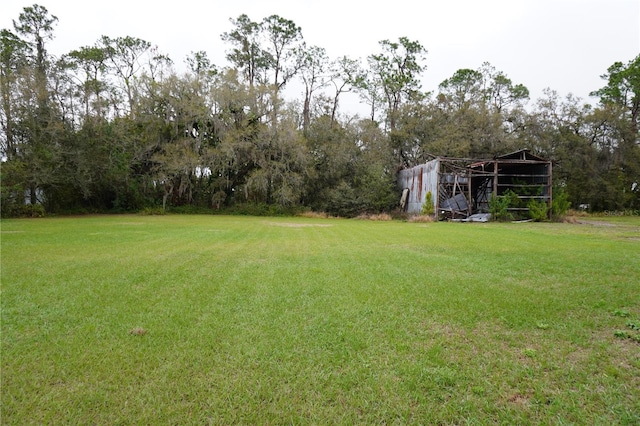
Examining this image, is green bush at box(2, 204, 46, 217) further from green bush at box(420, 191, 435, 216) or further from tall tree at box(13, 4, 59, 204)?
green bush at box(420, 191, 435, 216)

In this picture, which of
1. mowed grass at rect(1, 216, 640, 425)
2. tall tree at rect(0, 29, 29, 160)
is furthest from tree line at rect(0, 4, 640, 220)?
mowed grass at rect(1, 216, 640, 425)

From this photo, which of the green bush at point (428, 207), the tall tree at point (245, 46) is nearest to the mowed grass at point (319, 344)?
the green bush at point (428, 207)

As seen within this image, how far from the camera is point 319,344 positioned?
116 inches

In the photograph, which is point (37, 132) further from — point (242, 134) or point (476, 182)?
point (476, 182)

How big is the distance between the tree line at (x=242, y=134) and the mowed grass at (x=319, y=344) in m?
17.4

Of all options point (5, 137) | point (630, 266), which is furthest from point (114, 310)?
point (5, 137)

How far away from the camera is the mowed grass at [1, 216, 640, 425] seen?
2.12m

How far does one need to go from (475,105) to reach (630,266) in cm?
2660

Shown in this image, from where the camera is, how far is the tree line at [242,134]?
19.0 meters

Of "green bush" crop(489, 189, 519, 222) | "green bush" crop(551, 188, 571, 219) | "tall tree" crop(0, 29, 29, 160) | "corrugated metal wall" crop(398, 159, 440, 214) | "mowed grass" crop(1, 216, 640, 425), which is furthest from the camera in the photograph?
"corrugated metal wall" crop(398, 159, 440, 214)

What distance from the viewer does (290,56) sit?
1244 inches

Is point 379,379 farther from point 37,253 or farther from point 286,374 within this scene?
point 37,253

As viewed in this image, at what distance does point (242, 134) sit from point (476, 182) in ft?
53.7

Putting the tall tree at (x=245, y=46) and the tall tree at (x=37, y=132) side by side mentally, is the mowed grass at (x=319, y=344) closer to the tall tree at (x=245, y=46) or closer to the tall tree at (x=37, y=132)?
the tall tree at (x=37, y=132)
